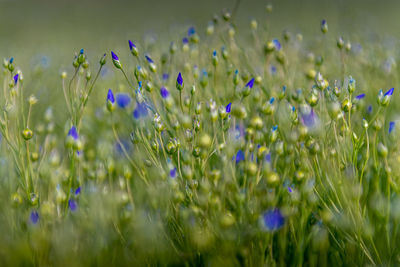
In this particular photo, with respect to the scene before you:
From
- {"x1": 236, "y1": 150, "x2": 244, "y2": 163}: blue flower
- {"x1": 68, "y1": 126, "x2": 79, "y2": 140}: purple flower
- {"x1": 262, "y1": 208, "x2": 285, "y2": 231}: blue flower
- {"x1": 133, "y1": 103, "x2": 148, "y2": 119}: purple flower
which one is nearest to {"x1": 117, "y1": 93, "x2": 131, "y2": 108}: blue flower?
{"x1": 133, "y1": 103, "x2": 148, "y2": 119}: purple flower

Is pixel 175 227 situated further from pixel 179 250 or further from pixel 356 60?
pixel 356 60

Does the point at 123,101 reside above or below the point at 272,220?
above

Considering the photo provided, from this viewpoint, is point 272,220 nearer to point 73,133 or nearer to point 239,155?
point 239,155

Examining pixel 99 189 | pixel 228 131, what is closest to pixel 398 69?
pixel 228 131

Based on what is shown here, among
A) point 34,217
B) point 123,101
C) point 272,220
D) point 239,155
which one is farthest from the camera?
point 123,101

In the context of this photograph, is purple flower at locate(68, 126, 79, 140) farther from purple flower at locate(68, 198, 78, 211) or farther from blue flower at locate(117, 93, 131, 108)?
blue flower at locate(117, 93, 131, 108)

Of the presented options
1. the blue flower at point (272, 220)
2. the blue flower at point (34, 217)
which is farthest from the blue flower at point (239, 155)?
the blue flower at point (34, 217)

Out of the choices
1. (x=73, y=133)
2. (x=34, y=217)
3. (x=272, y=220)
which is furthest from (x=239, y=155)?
(x=34, y=217)

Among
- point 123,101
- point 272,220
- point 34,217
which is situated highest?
point 123,101
